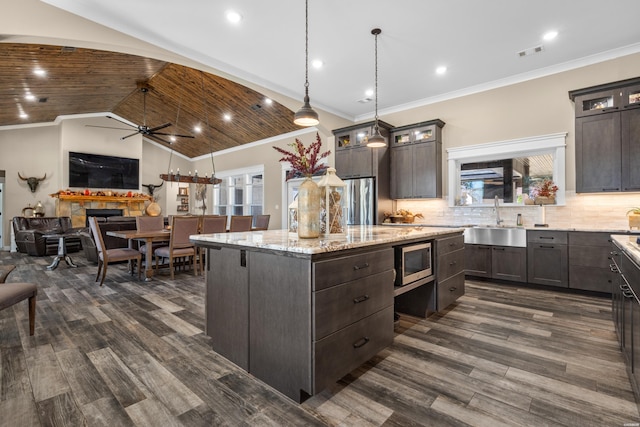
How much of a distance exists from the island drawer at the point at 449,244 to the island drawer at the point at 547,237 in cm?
151

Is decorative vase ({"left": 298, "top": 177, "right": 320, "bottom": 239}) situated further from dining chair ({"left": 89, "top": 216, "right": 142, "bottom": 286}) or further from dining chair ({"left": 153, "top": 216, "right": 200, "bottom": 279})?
dining chair ({"left": 89, "top": 216, "right": 142, "bottom": 286})

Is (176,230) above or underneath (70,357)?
above

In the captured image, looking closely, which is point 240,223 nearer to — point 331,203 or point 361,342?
point 331,203

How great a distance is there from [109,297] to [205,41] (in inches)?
136

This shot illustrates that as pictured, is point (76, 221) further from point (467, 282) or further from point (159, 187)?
point (467, 282)

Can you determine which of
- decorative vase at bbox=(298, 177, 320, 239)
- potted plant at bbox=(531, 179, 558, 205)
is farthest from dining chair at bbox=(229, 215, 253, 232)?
potted plant at bbox=(531, 179, 558, 205)

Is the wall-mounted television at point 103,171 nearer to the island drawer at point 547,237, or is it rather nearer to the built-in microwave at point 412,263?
the built-in microwave at point 412,263

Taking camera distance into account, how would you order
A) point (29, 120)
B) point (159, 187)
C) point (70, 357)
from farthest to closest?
point (159, 187) → point (29, 120) → point (70, 357)

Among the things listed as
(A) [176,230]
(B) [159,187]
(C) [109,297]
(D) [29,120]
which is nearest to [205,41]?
(A) [176,230]

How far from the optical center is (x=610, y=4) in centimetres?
302

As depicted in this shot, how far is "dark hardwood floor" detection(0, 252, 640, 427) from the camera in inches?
61.1

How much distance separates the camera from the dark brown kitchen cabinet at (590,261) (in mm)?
3570

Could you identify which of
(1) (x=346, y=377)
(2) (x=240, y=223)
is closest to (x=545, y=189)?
(1) (x=346, y=377)

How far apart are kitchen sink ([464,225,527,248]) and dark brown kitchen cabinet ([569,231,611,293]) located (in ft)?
1.74
